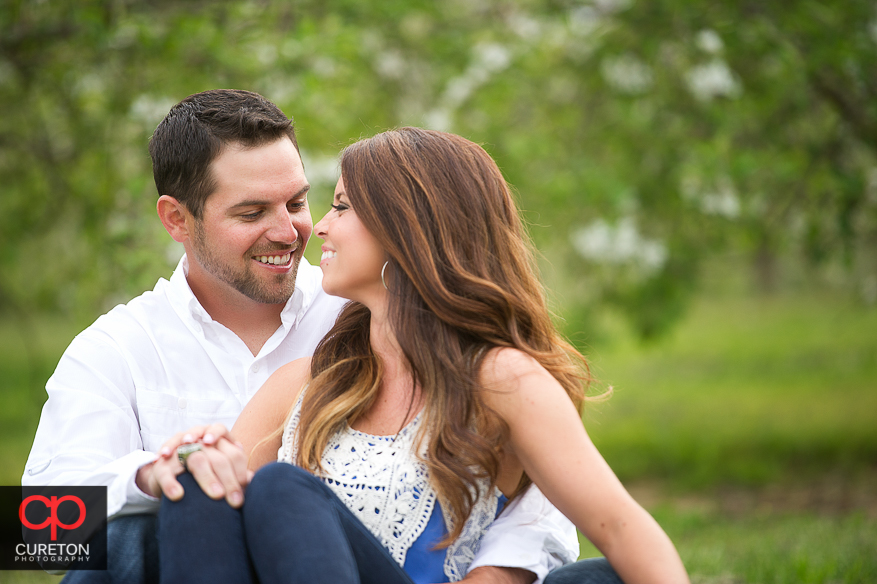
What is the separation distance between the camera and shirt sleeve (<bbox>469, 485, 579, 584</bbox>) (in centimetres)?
199

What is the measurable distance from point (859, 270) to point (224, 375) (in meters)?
6.85

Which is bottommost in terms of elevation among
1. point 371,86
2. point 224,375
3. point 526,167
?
point 224,375

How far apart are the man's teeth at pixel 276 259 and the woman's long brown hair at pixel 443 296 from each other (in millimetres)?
579

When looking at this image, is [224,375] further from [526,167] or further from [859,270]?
[859,270]

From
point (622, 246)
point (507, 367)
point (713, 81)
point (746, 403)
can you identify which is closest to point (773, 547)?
point (622, 246)

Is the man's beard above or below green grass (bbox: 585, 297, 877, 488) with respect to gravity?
above

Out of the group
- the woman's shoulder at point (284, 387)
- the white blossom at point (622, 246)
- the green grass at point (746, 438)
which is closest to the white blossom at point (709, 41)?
the white blossom at point (622, 246)

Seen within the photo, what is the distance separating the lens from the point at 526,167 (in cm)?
512

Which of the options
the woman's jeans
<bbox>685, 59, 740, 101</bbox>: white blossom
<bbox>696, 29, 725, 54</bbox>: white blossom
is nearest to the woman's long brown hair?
the woman's jeans

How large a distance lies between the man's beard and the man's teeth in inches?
0.8

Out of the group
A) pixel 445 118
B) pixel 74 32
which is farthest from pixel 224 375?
pixel 445 118

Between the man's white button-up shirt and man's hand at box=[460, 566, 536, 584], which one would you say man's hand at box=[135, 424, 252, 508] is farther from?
man's hand at box=[460, 566, 536, 584]

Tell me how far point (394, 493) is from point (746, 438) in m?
6.88

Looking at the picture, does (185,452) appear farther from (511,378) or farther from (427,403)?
(511,378)
